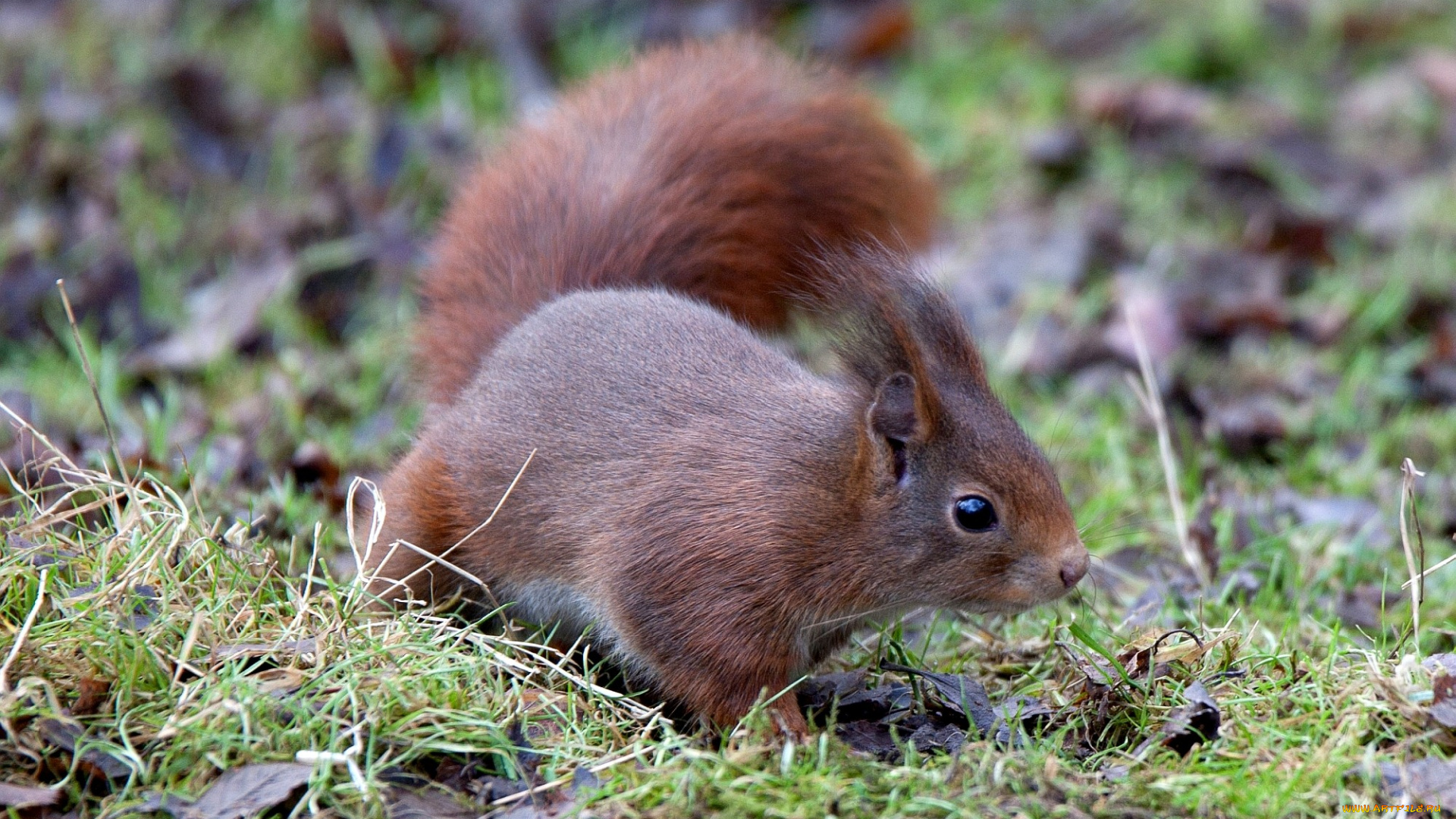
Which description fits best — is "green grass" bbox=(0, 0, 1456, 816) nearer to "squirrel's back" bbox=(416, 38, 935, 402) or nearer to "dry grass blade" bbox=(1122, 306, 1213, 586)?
"dry grass blade" bbox=(1122, 306, 1213, 586)

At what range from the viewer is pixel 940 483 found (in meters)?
3.03

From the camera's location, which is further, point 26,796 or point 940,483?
point 940,483

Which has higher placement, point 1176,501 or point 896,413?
point 896,413

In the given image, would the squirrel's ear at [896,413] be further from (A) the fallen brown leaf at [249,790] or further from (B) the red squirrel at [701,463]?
(A) the fallen brown leaf at [249,790]

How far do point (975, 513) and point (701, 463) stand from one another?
57cm

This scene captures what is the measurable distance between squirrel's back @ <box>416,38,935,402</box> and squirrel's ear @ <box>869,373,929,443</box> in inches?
23.8

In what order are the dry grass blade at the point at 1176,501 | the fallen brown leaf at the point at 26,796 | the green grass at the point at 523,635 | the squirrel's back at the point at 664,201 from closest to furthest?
the fallen brown leaf at the point at 26,796 < the green grass at the point at 523,635 < the squirrel's back at the point at 664,201 < the dry grass blade at the point at 1176,501

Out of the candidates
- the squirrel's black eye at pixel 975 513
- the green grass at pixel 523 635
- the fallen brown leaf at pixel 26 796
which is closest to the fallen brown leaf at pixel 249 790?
the green grass at pixel 523 635

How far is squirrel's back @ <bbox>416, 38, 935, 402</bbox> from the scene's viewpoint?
12.3ft

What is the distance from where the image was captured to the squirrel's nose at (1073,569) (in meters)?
3.02

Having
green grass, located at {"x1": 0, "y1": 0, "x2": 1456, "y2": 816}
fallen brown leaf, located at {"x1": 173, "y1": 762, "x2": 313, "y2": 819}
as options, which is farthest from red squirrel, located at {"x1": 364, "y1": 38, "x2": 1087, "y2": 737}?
fallen brown leaf, located at {"x1": 173, "y1": 762, "x2": 313, "y2": 819}

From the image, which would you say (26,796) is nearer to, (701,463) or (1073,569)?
(701,463)

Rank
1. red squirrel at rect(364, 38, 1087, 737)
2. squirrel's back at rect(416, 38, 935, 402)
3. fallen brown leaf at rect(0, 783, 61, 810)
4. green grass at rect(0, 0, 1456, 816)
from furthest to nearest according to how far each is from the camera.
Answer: squirrel's back at rect(416, 38, 935, 402), red squirrel at rect(364, 38, 1087, 737), green grass at rect(0, 0, 1456, 816), fallen brown leaf at rect(0, 783, 61, 810)

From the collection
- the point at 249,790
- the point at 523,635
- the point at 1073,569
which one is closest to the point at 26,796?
the point at 249,790
